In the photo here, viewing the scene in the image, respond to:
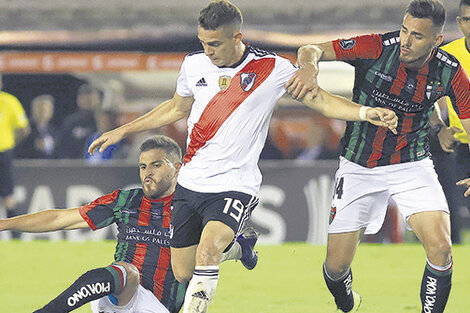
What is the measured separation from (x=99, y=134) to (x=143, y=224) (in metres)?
6.73

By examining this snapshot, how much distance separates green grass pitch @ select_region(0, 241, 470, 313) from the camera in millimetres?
7145

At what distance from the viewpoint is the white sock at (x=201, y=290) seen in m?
5.02

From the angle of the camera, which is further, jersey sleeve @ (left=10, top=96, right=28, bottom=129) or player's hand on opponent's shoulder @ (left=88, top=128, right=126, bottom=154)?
jersey sleeve @ (left=10, top=96, right=28, bottom=129)

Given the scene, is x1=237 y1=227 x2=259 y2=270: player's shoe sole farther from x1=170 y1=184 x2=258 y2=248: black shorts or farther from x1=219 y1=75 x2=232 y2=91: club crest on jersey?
x1=219 y1=75 x2=232 y2=91: club crest on jersey

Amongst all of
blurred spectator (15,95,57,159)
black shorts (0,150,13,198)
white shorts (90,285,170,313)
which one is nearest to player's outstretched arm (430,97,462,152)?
white shorts (90,285,170,313)

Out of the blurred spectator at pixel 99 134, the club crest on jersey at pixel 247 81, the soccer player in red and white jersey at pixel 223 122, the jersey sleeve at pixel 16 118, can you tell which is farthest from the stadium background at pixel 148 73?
the club crest on jersey at pixel 247 81

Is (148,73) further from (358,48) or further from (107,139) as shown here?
(358,48)

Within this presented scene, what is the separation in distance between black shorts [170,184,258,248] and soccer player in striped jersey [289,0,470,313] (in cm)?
79

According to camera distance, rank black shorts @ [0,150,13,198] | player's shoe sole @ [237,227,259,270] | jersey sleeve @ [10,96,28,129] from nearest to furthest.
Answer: player's shoe sole @ [237,227,259,270] → black shorts @ [0,150,13,198] → jersey sleeve @ [10,96,28,129]

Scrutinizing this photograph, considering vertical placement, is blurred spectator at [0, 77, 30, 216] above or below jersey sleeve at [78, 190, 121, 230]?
below

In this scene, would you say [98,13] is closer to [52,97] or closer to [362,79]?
[52,97]

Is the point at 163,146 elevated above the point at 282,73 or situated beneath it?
situated beneath

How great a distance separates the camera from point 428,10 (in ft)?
18.1

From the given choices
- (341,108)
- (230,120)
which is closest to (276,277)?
(230,120)
